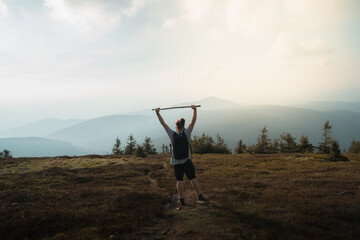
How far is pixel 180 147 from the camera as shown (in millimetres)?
8648

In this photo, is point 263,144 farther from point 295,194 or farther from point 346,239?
point 346,239

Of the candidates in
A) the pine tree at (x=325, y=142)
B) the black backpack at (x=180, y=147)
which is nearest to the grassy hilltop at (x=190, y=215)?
the black backpack at (x=180, y=147)

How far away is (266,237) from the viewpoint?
19.4ft

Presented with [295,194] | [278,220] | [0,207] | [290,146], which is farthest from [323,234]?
[290,146]

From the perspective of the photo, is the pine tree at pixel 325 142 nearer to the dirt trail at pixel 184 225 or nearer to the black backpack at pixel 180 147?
the dirt trail at pixel 184 225

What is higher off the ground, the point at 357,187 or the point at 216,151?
the point at 357,187

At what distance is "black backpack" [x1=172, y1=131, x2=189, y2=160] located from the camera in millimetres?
8648

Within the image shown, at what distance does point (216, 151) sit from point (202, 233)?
62202 millimetres

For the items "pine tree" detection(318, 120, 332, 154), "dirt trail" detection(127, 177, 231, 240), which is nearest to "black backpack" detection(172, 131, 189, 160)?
"dirt trail" detection(127, 177, 231, 240)

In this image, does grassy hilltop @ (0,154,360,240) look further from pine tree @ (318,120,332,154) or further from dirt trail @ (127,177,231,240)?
pine tree @ (318,120,332,154)

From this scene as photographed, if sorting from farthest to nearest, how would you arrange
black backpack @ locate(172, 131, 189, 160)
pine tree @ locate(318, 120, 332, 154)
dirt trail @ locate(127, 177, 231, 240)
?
pine tree @ locate(318, 120, 332, 154), black backpack @ locate(172, 131, 189, 160), dirt trail @ locate(127, 177, 231, 240)

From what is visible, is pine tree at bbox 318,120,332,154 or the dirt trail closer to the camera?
the dirt trail

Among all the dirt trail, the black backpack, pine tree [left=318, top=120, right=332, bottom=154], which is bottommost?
pine tree [left=318, top=120, right=332, bottom=154]

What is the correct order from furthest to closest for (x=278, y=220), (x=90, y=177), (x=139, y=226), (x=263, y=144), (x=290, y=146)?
(x=263, y=144) → (x=290, y=146) → (x=90, y=177) → (x=139, y=226) → (x=278, y=220)
